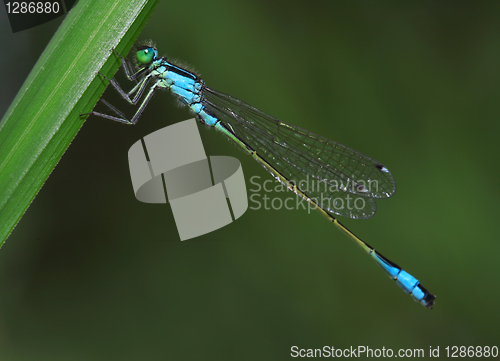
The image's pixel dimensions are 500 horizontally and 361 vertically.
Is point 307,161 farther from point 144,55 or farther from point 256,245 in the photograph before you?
point 144,55

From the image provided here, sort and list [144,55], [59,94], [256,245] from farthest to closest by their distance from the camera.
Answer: [256,245]
[144,55]
[59,94]

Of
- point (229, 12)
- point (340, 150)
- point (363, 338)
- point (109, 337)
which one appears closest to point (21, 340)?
point (109, 337)

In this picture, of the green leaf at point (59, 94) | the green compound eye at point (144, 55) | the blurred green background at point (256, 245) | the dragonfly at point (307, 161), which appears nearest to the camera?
the green leaf at point (59, 94)

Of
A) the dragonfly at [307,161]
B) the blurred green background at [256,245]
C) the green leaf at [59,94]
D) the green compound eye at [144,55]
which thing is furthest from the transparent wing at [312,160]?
the green leaf at [59,94]

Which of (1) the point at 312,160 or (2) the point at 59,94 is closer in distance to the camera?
(2) the point at 59,94

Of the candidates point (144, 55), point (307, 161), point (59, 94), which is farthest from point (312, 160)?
point (59, 94)

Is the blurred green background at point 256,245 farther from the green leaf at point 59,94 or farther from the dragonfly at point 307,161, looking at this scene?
the green leaf at point 59,94
